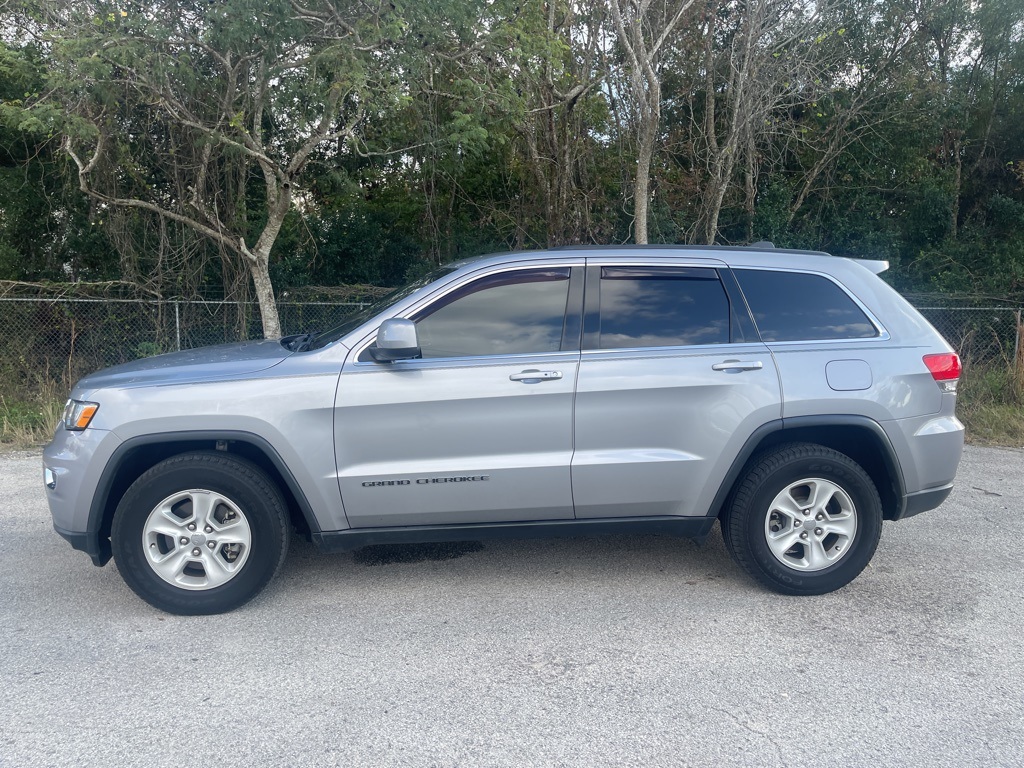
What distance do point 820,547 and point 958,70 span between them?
17119 mm

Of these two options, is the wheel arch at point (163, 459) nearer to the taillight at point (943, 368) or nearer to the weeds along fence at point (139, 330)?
the taillight at point (943, 368)

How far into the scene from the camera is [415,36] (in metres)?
9.80

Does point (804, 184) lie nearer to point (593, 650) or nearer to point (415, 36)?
point (415, 36)

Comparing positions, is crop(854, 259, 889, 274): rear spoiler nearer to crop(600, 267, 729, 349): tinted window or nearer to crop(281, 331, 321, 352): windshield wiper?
crop(600, 267, 729, 349): tinted window

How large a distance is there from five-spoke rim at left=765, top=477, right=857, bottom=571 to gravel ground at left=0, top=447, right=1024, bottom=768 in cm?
24

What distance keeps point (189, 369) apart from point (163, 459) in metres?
0.52

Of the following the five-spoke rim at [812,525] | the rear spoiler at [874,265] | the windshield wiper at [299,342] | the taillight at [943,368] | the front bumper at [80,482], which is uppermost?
the rear spoiler at [874,265]

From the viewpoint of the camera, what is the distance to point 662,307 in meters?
4.63

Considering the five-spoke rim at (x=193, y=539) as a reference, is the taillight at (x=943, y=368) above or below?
above

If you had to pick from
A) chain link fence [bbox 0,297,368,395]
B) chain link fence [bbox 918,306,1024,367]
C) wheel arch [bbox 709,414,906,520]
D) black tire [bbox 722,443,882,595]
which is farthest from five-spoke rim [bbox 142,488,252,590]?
chain link fence [bbox 918,306,1024,367]

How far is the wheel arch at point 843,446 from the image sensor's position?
4.47 m

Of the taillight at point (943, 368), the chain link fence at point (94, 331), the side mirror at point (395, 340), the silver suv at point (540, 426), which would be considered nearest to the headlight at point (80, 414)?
the silver suv at point (540, 426)

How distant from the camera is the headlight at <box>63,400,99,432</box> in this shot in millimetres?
4266

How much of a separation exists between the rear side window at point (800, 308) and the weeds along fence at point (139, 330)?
23.4 ft
